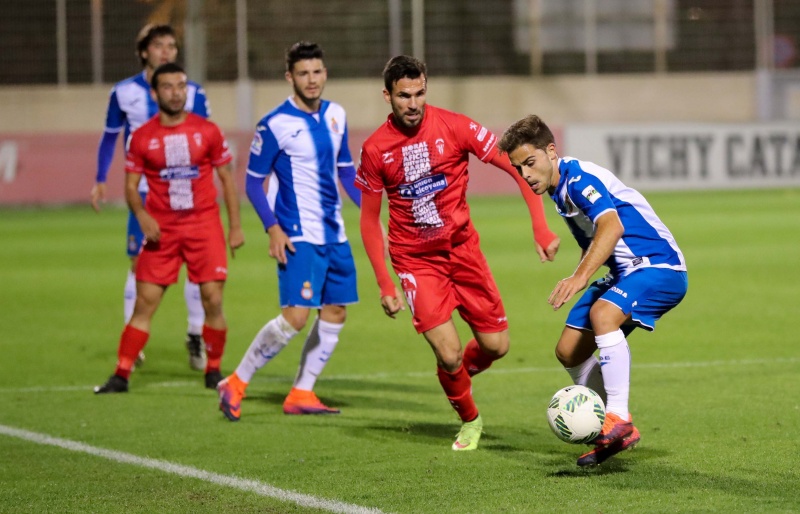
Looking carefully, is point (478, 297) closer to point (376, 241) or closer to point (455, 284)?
point (455, 284)

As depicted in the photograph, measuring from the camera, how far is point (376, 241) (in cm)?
671

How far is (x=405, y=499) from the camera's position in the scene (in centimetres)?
538

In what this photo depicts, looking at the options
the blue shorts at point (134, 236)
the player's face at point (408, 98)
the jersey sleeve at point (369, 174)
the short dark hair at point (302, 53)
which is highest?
the short dark hair at point (302, 53)

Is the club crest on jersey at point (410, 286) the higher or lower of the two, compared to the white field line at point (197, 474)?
higher

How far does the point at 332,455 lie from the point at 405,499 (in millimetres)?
1083

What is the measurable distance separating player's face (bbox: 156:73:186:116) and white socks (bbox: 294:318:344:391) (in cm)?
176

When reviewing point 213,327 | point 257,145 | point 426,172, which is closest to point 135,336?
point 213,327

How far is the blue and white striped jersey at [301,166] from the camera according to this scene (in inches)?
304

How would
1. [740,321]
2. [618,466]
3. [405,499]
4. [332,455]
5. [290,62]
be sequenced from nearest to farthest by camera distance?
[405,499] → [618,466] → [332,455] → [290,62] → [740,321]

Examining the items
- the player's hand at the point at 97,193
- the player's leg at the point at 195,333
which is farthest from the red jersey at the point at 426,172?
the player's hand at the point at 97,193

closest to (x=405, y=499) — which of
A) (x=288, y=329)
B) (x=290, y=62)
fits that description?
(x=288, y=329)

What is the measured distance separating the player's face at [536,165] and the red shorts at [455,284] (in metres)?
0.80

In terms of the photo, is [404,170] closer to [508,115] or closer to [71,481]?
[71,481]

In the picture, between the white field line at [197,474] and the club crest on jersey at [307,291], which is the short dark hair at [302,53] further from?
the white field line at [197,474]
